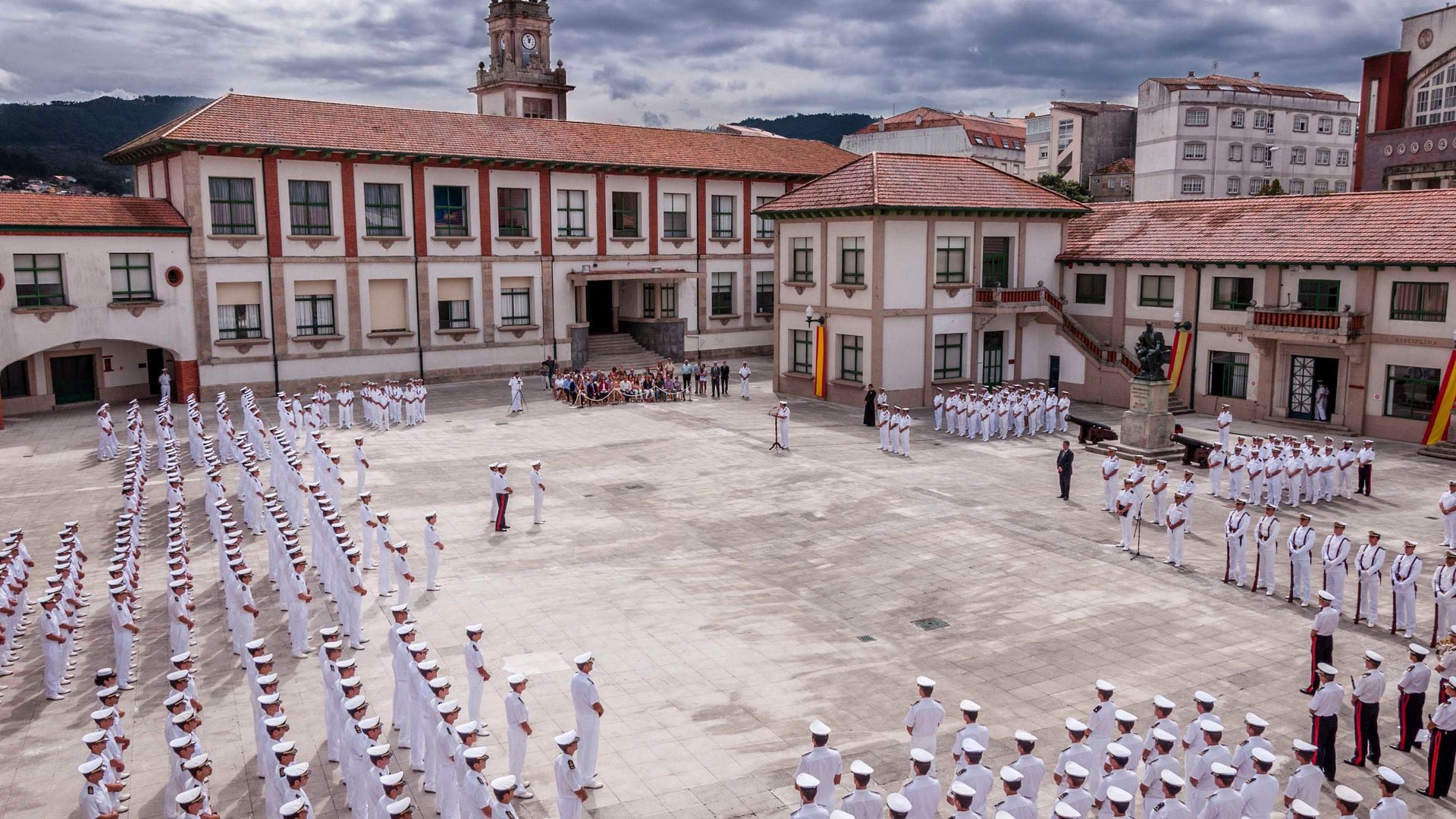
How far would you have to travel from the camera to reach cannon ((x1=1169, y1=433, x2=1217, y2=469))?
27.5 metres

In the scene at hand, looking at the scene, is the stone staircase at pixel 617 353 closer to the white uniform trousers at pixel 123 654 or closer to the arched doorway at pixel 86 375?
the arched doorway at pixel 86 375

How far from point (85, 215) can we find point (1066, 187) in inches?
2279

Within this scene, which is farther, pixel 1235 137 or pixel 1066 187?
pixel 1066 187

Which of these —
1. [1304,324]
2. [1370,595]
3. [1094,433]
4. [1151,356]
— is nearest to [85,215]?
[1094,433]

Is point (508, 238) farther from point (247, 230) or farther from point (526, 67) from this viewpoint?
point (526, 67)

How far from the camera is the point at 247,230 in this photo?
3797cm

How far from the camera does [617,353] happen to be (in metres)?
46.7

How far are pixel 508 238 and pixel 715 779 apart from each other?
35.2 metres

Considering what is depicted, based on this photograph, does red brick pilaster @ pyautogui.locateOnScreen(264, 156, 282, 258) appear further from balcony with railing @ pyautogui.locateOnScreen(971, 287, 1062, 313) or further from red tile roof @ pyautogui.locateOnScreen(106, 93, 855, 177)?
balcony with railing @ pyautogui.locateOnScreen(971, 287, 1062, 313)

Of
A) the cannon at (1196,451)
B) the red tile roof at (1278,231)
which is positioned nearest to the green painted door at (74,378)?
the red tile roof at (1278,231)

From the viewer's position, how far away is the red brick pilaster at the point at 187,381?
36812 millimetres

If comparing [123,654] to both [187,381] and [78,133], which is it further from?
[78,133]

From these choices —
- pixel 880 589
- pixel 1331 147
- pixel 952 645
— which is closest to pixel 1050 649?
pixel 952 645

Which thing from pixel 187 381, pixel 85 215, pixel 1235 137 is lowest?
pixel 187 381
